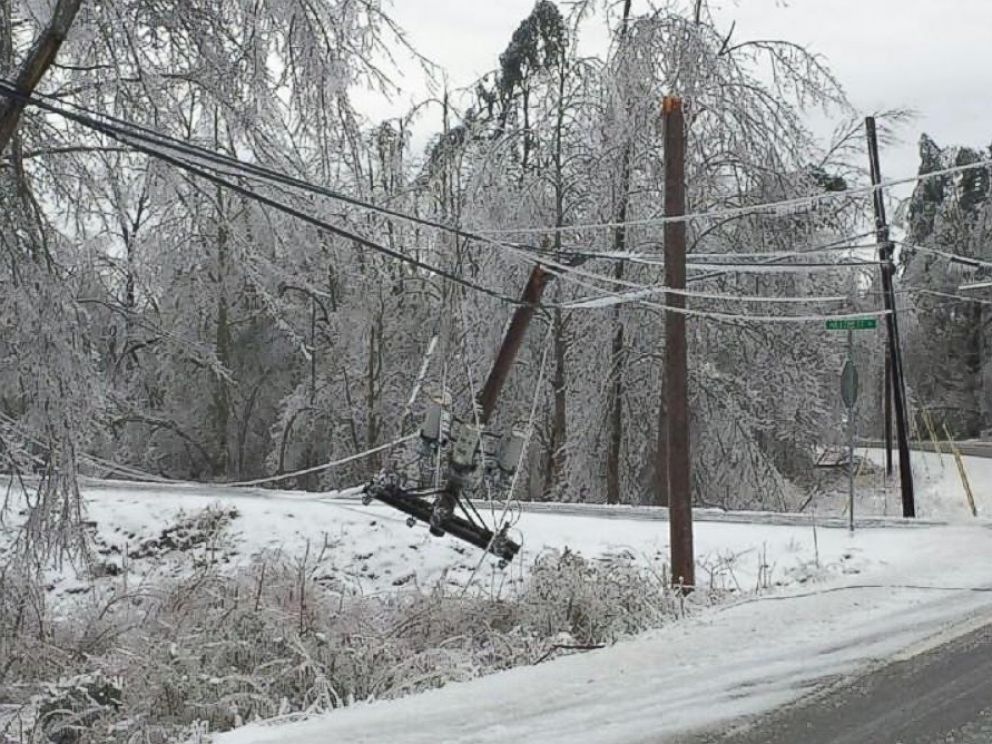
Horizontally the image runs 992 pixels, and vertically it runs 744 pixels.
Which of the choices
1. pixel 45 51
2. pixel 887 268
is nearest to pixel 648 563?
pixel 45 51

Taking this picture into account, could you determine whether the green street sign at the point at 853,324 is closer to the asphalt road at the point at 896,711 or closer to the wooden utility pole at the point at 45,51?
the asphalt road at the point at 896,711

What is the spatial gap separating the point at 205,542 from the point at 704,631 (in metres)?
8.24

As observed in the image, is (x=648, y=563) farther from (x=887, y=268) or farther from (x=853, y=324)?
(x=887, y=268)

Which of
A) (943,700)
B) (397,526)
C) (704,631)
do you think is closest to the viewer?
(943,700)

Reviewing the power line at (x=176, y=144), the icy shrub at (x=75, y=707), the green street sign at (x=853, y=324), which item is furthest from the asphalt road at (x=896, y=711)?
the green street sign at (x=853, y=324)

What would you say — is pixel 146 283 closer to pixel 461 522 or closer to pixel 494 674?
pixel 461 522

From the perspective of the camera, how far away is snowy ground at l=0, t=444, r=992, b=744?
6016mm

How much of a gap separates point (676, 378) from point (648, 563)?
2.57 meters

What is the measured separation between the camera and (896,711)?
19.9 feet

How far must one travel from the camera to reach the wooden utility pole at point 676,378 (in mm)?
10188

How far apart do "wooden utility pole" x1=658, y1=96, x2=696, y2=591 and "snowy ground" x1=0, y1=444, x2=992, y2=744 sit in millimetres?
491

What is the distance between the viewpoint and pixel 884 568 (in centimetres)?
1098

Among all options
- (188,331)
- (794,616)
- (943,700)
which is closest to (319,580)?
(794,616)

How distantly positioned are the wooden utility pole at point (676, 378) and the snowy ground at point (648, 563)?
0.49 meters
